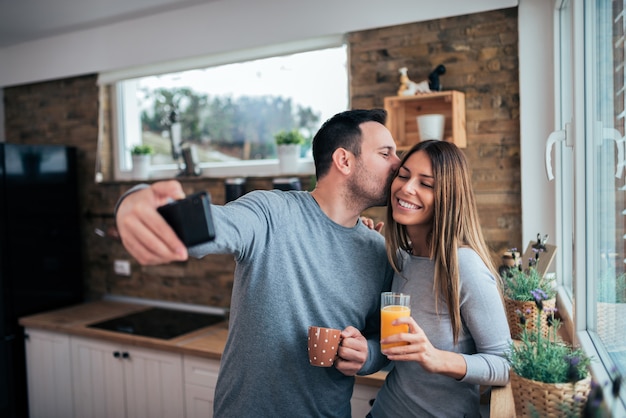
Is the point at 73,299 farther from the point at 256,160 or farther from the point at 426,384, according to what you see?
the point at 426,384

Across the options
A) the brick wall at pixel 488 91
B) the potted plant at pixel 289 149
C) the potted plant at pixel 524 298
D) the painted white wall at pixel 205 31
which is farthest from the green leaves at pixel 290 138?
the potted plant at pixel 524 298

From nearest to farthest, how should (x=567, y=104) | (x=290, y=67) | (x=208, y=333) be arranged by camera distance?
1. (x=567, y=104)
2. (x=208, y=333)
3. (x=290, y=67)

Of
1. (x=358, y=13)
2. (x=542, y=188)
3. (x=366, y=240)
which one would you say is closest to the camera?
(x=366, y=240)

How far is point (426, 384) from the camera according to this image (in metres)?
1.52

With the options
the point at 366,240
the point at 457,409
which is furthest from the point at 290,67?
the point at 457,409

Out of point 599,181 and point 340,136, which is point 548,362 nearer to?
point 599,181

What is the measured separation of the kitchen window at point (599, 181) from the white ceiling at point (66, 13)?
7.77 ft

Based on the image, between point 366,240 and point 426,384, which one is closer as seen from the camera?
point 426,384

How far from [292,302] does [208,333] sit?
67.2 inches

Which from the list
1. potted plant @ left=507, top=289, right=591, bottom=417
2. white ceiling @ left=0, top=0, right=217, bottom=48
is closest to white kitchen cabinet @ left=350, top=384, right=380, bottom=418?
potted plant @ left=507, top=289, right=591, bottom=417

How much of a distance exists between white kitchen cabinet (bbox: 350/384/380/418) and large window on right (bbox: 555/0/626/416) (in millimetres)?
1019

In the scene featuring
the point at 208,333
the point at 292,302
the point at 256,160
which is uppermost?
the point at 256,160

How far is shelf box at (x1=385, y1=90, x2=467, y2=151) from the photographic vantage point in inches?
104

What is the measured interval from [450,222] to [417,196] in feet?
0.36
